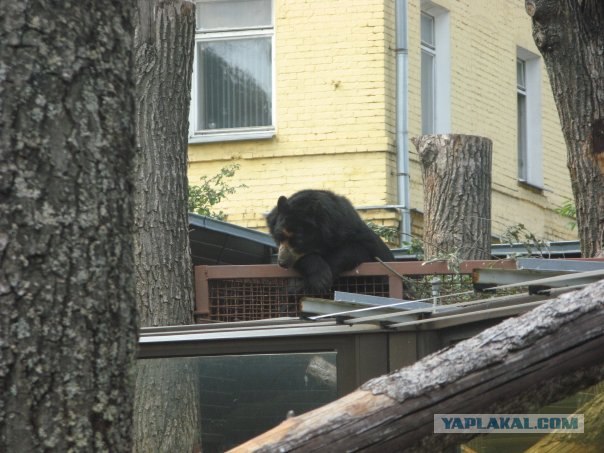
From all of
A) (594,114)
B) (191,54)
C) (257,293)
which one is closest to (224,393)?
(594,114)

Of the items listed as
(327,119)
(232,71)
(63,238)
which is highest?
(232,71)

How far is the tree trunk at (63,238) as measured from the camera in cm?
351

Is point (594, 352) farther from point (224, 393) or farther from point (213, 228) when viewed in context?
point (213, 228)

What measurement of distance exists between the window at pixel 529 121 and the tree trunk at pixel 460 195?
1222 cm

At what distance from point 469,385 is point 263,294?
6.99 m

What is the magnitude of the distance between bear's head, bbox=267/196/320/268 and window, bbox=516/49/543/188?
12409 mm

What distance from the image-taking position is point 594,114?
8.41m

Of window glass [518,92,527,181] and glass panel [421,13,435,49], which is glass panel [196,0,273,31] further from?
window glass [518,92,527,181]

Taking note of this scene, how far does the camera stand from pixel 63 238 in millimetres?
3561

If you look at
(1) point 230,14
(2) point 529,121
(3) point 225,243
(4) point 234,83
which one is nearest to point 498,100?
(2) point 529,121

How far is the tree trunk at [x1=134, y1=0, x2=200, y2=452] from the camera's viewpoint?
29.4 feet

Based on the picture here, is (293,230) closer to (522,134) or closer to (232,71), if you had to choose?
(232,71)

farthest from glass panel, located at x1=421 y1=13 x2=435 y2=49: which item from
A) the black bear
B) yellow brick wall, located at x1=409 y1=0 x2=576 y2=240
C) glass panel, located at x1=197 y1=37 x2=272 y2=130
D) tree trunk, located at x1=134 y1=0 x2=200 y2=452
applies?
tree trunk, located at x1=134 y1=0 x2=200 y2=452

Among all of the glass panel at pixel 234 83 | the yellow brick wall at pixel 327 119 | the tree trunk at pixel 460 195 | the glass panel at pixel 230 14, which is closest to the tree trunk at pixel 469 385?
the tree trunk at pixel 460 195
